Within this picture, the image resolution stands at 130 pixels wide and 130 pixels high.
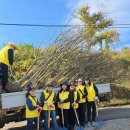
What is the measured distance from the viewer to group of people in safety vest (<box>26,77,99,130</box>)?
10.1 m

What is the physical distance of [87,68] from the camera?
1587cm

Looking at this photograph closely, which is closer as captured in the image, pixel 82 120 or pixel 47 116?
pixel 47 116

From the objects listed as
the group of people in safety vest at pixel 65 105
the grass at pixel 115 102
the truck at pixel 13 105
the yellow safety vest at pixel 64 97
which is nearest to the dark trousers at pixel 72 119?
the group of people in safety vest at pixel 65 105

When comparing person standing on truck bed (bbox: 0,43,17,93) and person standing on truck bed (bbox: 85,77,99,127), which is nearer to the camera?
person standing on truck bed (bbox: 0,43,17,93)

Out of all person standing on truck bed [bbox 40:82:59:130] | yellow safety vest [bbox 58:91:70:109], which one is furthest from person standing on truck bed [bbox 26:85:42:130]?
yellow safety vest [bbox 58:91:70:109]

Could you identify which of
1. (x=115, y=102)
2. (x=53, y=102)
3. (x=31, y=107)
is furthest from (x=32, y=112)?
(x=115, y=102)

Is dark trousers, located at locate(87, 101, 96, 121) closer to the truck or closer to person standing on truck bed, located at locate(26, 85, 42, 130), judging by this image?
the truck

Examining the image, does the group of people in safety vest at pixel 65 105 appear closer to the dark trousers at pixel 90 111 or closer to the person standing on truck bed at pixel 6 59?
the dark trousers at pixel 90 111

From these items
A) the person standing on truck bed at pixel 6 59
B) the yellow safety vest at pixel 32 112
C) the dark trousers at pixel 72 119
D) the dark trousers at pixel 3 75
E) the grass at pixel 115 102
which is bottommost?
the dark trousers at pixel 72 119

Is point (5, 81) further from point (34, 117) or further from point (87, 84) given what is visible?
point (87, 84)

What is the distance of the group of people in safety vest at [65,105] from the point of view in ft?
33.3

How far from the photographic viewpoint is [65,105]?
10906 mm

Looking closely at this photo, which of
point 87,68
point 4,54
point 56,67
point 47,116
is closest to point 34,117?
point 47,116

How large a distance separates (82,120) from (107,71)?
6.53 m
